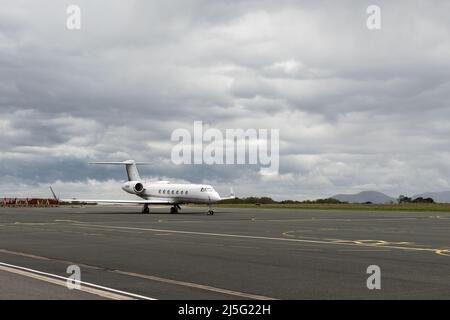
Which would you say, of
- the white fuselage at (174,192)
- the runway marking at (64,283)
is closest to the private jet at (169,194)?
the white fuselage at (174,192)

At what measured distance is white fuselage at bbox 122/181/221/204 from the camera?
66356 millimetres

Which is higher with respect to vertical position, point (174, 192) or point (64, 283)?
point (174, 192)

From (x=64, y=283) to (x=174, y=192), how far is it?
5664cm

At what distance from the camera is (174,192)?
231 feet

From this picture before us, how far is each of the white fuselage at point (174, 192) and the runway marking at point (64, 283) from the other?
48.6m

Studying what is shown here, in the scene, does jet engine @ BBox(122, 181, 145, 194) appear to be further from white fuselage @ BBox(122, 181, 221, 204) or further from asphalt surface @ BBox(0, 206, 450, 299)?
asphalt surface @ BBox(0, 206, 450, 299)

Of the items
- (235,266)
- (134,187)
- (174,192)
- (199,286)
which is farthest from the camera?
(134,187)

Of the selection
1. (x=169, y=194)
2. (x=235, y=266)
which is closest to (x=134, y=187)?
(x=169, y=194)

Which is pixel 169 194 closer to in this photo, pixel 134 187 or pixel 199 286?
pixel 134 187

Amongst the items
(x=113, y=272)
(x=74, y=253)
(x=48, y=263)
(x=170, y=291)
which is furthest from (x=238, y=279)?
(x=74, y=253)
